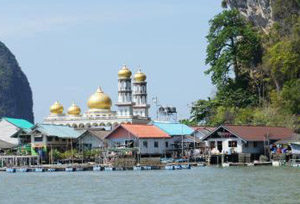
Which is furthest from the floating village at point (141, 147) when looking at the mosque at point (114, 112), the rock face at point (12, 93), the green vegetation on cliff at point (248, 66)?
the rock face at point (12, 93)

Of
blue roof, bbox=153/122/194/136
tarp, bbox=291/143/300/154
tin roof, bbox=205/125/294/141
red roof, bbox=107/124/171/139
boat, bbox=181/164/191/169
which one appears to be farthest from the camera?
blue roof, bbox=153/122/194/136

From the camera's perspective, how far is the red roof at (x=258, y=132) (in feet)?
223

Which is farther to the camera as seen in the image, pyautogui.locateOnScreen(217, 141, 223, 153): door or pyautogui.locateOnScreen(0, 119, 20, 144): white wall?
pyautogui.locateOnScreen(0, 119, 20, 144): white wall

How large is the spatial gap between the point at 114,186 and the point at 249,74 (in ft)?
140

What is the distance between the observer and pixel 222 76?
83.4 meters

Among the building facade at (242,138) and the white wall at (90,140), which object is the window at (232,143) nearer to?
the building facade at (242,138)

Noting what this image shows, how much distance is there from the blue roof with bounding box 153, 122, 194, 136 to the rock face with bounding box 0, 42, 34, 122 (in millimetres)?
108199

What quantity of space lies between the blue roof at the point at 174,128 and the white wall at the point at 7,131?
15.1 metres

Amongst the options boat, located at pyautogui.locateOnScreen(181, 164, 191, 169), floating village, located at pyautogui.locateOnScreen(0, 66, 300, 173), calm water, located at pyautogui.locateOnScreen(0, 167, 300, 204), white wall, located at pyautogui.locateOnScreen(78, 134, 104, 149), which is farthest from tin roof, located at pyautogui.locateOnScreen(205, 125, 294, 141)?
white wall, located at pyautogui.locateOnScreen(78, 134, 104, 149)

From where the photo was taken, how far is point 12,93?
192m

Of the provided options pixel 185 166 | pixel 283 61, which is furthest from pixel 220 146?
pixel 283 61

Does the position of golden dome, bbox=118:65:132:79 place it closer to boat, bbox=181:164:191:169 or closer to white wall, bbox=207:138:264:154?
white wall, bbox=207:138:264:154

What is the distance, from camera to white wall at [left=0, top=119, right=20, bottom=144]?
8384 centimetres

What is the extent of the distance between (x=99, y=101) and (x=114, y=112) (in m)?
2.27
